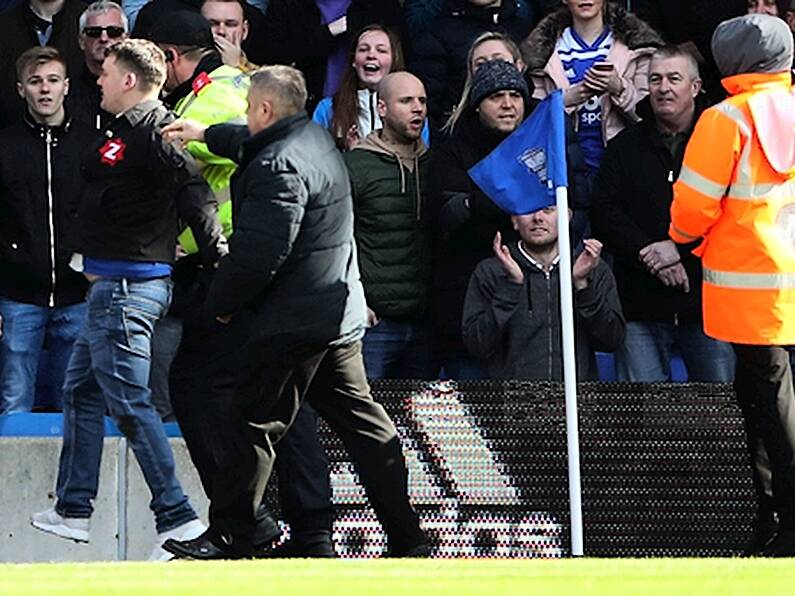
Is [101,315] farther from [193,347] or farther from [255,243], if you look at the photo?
[255,243]

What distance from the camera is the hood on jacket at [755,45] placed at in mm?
9141

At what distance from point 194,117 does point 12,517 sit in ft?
8.10

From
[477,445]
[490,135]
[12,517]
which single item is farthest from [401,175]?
[12,517]

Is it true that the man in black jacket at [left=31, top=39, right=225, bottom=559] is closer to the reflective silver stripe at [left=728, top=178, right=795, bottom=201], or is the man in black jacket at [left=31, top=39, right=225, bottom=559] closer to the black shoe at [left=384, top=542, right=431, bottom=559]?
the black shoe at [left=384, top=542, right=431, bottom=559]

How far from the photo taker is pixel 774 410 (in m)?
9.12

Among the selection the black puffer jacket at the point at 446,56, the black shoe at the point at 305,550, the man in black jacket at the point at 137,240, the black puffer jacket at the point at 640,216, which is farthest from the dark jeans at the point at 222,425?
the black puffer jacket at the point at 446,56

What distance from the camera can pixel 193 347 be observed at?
31.9 feet

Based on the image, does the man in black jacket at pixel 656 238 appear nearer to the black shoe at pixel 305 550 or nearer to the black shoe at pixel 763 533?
the black shoe at pixel 763 533

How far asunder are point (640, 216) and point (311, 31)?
2.42 m

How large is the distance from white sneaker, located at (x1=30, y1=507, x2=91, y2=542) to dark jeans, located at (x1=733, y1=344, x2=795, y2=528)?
316 centimetres

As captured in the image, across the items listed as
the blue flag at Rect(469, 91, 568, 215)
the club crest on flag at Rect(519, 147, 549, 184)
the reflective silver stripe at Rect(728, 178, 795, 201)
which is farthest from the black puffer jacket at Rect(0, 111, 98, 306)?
the reflective silver stripe at Rect(728, 178, 795, 201)

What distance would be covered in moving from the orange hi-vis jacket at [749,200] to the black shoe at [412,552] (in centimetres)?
158

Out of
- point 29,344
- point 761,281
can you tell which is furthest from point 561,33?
point 761,281

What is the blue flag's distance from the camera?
410 inches
